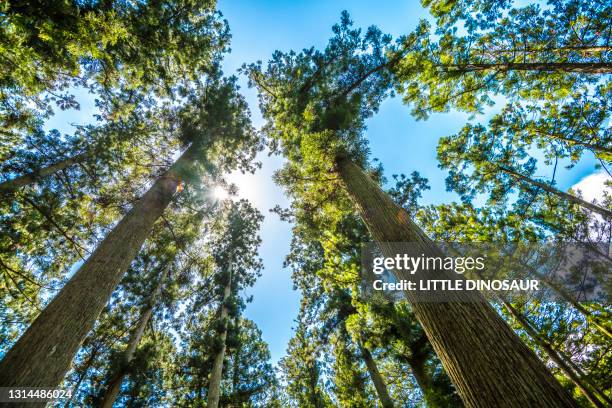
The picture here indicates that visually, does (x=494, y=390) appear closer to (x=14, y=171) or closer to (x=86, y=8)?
(x=86, y=8)

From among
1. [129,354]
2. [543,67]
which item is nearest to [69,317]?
[129,354]

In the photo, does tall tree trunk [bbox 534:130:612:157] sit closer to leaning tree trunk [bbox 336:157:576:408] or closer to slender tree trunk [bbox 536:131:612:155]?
slender tree trunk [bbox 536:131:612:155]

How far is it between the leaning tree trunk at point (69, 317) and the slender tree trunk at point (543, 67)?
9.82 metres

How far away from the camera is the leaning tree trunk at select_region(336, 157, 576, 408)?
5.90ft

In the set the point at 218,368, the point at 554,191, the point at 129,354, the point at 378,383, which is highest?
the point at 554,191

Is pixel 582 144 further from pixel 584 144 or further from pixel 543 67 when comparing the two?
pixel 543 67

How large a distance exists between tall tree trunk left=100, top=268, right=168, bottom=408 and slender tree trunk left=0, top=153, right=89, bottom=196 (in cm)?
621

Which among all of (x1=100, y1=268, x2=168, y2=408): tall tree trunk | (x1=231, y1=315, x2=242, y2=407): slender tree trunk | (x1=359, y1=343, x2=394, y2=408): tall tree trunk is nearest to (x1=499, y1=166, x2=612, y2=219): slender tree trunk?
(x1=359, y1=343, x2=394, y2=408): tall tree trunk

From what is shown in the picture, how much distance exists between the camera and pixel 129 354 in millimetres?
9094

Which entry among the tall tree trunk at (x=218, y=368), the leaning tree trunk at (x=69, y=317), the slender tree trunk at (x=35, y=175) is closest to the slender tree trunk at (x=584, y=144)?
the leaning tree trunk at (x=69, y=317)

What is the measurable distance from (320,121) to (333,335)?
33.4 feet

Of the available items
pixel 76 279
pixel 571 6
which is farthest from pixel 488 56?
pixel 76 279

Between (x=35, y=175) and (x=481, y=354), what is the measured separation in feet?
34.0

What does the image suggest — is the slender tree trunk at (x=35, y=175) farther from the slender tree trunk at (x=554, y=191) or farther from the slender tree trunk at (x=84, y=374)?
the slender tree trunk at (x=554, y=191)
